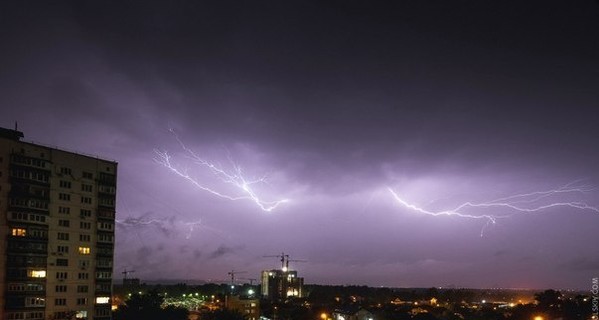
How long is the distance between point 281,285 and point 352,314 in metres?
88.3

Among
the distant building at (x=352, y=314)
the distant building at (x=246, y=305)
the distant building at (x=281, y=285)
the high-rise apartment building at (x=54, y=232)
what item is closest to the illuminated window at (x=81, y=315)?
the high-rise apartment building at (x=54, y=232)

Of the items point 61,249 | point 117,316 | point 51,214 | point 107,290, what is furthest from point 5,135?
point 117,316

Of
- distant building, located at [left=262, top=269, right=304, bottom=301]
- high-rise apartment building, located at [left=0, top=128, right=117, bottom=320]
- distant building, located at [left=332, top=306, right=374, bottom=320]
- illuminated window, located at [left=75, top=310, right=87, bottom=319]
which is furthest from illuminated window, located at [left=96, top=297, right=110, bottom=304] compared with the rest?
distant building, located at [left=262, top=269, right=304, bottom=301]

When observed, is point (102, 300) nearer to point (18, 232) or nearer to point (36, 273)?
point (36, 273)

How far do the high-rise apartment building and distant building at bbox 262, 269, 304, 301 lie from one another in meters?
108

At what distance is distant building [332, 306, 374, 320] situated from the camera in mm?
66562

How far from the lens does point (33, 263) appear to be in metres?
43.7

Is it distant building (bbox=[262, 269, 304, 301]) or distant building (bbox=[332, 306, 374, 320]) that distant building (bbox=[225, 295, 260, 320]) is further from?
distant building (bbox=[262, 269, 304, 301])

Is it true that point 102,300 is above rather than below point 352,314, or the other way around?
above

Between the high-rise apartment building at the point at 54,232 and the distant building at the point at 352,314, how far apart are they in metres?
30.4

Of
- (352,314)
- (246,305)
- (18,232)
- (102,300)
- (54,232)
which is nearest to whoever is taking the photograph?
(18,232)

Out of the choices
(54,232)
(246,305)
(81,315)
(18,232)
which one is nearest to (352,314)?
(246,305)

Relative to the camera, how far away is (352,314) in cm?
6981

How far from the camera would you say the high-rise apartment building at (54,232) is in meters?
42.8
